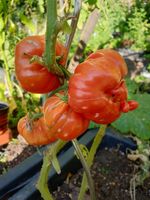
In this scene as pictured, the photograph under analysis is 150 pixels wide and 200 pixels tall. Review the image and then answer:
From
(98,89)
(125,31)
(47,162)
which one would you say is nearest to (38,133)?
(47,162)

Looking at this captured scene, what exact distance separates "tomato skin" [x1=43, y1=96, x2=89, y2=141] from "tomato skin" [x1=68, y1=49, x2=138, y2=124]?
0.02 m

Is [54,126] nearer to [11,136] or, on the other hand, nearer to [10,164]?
[10,164]

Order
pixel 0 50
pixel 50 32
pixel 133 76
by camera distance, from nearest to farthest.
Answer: pixel 50 32
pixel 0 50
pixel 133 76

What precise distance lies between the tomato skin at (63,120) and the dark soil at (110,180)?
0.90 metres

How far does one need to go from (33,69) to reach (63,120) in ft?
0.39

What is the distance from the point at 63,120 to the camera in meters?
0.74

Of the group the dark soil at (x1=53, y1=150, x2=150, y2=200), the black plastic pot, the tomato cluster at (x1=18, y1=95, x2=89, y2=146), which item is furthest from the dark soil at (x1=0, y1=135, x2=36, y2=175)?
the tomato cluster at (x1=18, y1=95, x2=89, y2=146)

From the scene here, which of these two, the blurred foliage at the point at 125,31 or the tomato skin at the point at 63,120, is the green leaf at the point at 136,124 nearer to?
the tomato skin at the point at 63,120

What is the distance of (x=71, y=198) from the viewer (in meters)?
1.59

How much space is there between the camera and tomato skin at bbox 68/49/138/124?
2.29 feet

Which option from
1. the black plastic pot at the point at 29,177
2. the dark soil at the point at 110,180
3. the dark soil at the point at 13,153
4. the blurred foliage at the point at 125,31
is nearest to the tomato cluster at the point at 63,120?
the black plastic pot at the point at 29,177

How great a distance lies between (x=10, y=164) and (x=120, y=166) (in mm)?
562

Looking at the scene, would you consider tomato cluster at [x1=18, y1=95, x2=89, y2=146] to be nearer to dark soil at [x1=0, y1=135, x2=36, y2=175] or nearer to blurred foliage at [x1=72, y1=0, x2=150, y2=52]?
dark soil at [x1=0, y1=135, x2=36, y2=175]

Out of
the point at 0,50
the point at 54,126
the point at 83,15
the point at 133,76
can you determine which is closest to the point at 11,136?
the point at 0,50
